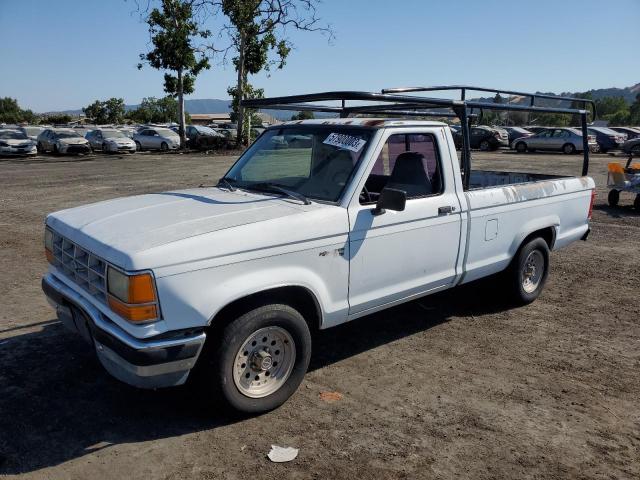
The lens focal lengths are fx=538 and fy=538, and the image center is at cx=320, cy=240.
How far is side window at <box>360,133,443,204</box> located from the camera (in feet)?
14.5

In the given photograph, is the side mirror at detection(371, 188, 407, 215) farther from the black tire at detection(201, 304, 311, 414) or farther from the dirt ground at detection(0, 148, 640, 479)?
the dirt ground at detection(0, 148, 640, 479)

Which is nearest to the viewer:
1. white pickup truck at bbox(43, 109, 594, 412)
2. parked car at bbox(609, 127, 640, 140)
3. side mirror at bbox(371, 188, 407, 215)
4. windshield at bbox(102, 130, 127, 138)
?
white pickup truck at bbox(43, 109, 594, 412)

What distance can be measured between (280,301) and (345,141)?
138cm

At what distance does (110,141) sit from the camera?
30.5 m

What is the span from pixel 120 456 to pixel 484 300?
13.5ft

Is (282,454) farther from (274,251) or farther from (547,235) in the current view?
(547,235)

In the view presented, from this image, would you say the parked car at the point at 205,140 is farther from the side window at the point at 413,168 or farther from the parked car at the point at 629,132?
the side window at the point at 413,168

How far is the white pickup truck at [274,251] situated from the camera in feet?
10.1

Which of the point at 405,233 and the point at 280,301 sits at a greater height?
the point at 405,233

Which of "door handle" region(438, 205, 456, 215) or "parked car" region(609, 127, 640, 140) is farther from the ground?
"parked car" region(609, 127, 640, 140)

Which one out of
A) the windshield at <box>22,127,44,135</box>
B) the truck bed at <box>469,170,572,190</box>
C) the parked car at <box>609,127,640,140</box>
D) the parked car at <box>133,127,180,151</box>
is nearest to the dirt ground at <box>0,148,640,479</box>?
the truck bed at <box>469,170,572,190</box>

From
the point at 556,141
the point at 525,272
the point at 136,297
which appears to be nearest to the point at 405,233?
the point at 136,297

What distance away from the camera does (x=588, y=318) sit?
18.0 ft

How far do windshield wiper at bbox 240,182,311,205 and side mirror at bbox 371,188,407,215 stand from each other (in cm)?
53
